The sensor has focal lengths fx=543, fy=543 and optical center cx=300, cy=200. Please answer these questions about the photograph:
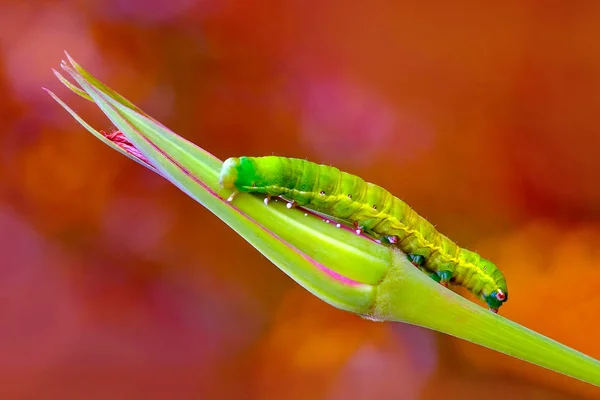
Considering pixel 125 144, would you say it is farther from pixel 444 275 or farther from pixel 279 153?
pixel 279 153

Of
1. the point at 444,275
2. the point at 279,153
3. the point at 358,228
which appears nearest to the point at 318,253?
the point at 358,228

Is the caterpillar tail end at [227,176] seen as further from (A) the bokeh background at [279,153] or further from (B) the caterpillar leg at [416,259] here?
(A) the bokeh background at [279,153]

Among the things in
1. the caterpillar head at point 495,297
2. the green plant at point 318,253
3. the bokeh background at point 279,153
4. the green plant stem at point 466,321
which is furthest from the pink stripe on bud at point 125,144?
the bokeh background at point 279,153

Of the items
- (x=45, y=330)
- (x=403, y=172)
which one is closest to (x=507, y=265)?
(x=403, y=172)

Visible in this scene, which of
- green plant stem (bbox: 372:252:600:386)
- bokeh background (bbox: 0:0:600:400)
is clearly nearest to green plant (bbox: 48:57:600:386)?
green plant stem (bbox: 372:252:600:386)

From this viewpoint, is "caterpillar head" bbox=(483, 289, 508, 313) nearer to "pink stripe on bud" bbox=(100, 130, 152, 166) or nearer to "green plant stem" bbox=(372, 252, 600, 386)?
"green plant stem" bbox=(372, 252, 600, 386)
